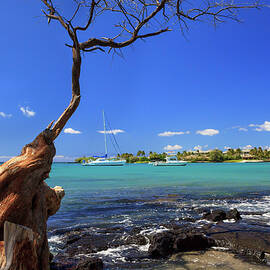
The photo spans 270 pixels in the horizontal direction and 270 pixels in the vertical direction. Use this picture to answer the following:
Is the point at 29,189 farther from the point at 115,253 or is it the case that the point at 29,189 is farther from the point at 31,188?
the point at 115,253

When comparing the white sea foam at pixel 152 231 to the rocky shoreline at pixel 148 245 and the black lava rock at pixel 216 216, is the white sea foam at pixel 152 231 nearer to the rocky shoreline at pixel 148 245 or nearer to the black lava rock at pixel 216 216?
the rocky shoreline at pixel 148 245

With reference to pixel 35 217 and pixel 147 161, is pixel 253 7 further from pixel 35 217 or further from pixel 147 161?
pixel 147 161

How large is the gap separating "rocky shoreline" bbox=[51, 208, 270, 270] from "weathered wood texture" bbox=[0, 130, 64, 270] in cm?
188

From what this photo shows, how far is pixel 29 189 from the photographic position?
345 centimetres

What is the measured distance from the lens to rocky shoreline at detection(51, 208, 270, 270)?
19.3 feet

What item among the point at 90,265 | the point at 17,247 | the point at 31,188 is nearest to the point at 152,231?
the point at 90,265

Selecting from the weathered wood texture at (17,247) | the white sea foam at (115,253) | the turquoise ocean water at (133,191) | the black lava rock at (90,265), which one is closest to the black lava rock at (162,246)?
the white sea foam at (115,253)

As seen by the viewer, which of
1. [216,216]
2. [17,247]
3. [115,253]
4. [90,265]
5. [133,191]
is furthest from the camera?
[133,191]

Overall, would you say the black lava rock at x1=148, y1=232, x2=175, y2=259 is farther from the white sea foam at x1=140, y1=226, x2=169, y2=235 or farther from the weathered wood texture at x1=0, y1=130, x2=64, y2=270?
the weathered wood texture at x1=0, y1=130, x2=64, y2=270

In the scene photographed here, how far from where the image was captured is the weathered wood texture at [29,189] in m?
3.29

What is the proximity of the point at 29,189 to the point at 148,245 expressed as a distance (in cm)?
507

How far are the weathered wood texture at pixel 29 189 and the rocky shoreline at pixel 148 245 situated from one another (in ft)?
6.18

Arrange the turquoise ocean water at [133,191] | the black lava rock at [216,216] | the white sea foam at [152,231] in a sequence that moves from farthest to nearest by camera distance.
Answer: the turquoise ocean water at [133,191], the black lava rock at [216,216], the white sea foam at [152,231]

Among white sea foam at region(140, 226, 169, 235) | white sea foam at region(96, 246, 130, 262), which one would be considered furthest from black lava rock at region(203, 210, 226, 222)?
white sea foam at region(96, 246, 130, 262)
